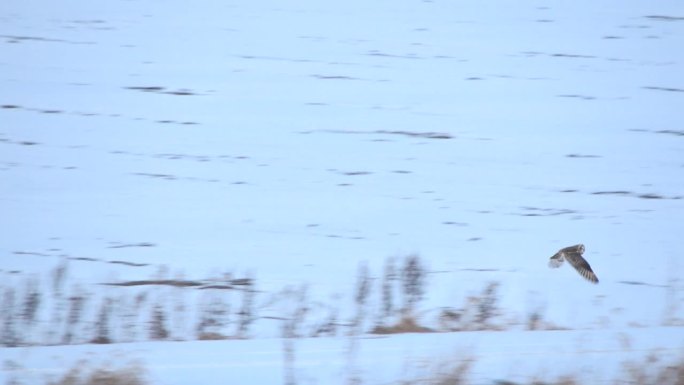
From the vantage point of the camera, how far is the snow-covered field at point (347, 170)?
5.16 meters

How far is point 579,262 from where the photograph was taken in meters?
6.48

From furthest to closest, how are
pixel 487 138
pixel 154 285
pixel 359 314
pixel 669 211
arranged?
pixel 487 138 < pixel 669 211 < pixel 154 285 < pixel 359 314

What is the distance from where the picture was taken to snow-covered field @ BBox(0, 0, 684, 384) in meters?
5.16

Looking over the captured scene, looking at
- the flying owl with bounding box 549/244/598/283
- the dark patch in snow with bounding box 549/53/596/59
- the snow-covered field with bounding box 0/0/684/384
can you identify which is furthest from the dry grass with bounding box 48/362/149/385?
the dark patch in snow with bounding box 549/53/596/59

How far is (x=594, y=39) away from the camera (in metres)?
11.5

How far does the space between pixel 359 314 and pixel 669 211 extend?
352 centimetres

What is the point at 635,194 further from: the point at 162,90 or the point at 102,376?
the point at 102,376

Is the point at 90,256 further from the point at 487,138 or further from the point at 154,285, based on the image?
the point at 487,138

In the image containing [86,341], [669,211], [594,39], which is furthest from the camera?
[594,39]

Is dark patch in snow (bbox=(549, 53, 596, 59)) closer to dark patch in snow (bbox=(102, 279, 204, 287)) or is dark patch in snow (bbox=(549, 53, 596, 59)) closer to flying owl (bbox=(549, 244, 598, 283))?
flying owl (bbox=(549, 244, 598, 283))

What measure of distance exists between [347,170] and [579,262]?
2.80 metres

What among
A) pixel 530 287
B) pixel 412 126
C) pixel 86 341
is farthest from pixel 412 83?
pixel 86 341

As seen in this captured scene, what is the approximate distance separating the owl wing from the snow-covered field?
0.16 meters

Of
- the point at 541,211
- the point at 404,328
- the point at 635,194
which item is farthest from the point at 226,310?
the point at 635,194
